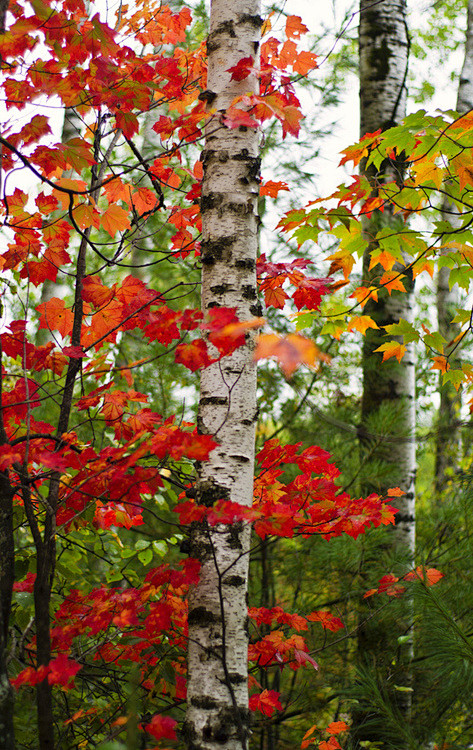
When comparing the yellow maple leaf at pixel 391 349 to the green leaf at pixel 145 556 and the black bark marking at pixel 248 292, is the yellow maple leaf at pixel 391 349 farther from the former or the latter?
the green leaf at pixel 145 556

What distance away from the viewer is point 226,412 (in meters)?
1.51

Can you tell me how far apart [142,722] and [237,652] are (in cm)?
35

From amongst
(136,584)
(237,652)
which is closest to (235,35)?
(237,652)

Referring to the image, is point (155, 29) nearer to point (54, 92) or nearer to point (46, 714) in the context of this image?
point (54, 92)

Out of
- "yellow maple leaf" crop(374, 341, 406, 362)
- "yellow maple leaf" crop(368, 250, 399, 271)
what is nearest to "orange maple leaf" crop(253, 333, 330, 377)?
"yellow maple leaf" crop(368, 250, 399, 271)

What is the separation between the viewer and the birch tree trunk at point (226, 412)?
4.34 feet

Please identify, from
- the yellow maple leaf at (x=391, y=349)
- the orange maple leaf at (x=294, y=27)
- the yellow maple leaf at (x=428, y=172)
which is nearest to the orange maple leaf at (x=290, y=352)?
the yellow maple leaf at (x=428, y=172)

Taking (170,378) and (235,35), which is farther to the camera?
(170,378)

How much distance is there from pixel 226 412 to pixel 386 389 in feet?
5.30

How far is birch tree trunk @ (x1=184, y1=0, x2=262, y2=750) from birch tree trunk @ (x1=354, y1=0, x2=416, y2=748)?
714 millimetres

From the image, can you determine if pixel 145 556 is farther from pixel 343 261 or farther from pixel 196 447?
pixel 343 261

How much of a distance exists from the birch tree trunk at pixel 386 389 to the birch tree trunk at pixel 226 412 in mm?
714

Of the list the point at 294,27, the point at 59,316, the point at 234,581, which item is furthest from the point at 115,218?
the point at 234,581

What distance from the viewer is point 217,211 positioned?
162 centimetres
